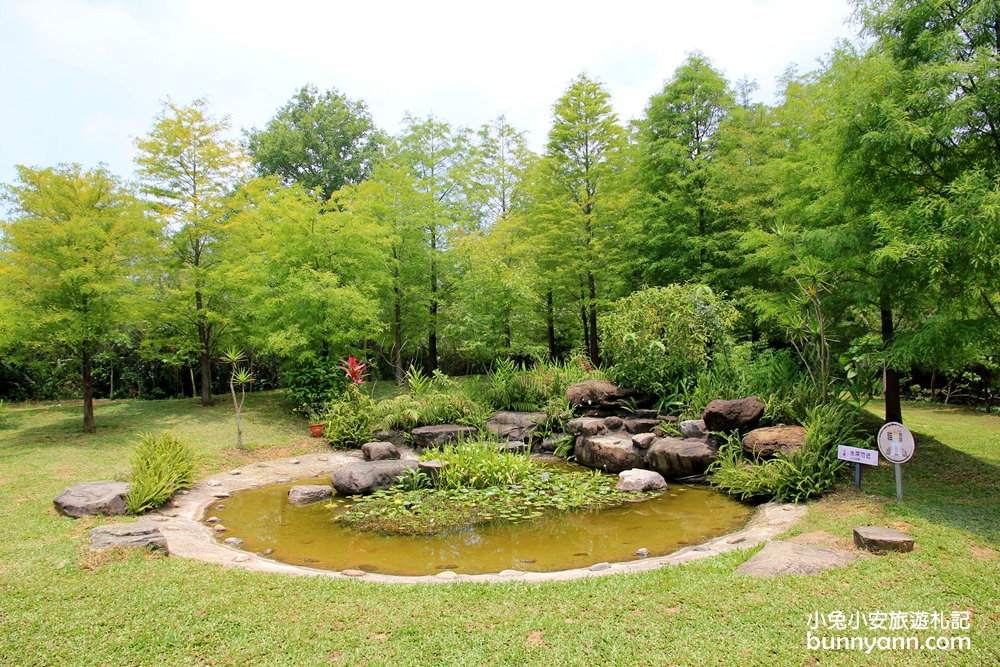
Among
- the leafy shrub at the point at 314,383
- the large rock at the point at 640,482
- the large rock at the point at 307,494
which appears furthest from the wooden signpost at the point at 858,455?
the leafy shrub at the point at 314,383

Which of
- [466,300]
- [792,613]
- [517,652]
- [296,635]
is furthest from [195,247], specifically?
[792,613]

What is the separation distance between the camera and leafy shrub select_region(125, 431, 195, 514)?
6230mm

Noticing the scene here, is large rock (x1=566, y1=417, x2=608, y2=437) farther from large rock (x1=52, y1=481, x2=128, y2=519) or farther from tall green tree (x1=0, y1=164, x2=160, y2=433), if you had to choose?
tall green tree (x1=0, y1=164, x2=160, y2=433)

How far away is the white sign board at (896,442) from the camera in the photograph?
5.20 m

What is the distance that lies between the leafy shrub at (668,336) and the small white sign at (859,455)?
3973 millimetres

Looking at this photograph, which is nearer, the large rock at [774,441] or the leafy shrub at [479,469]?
the large rock at [774,441]

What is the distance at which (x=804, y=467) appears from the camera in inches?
248

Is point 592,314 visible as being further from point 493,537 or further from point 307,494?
point 493,537

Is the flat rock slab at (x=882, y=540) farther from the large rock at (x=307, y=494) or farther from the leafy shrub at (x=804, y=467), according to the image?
the large rock at (x=307, y=494)

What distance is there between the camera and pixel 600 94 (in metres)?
14.4

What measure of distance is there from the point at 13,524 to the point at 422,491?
13.9ft

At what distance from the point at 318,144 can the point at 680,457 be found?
23854 millimetres

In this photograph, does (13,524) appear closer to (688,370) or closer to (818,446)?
(818,446)

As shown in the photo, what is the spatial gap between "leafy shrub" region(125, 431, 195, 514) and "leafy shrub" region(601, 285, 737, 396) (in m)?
7.29
